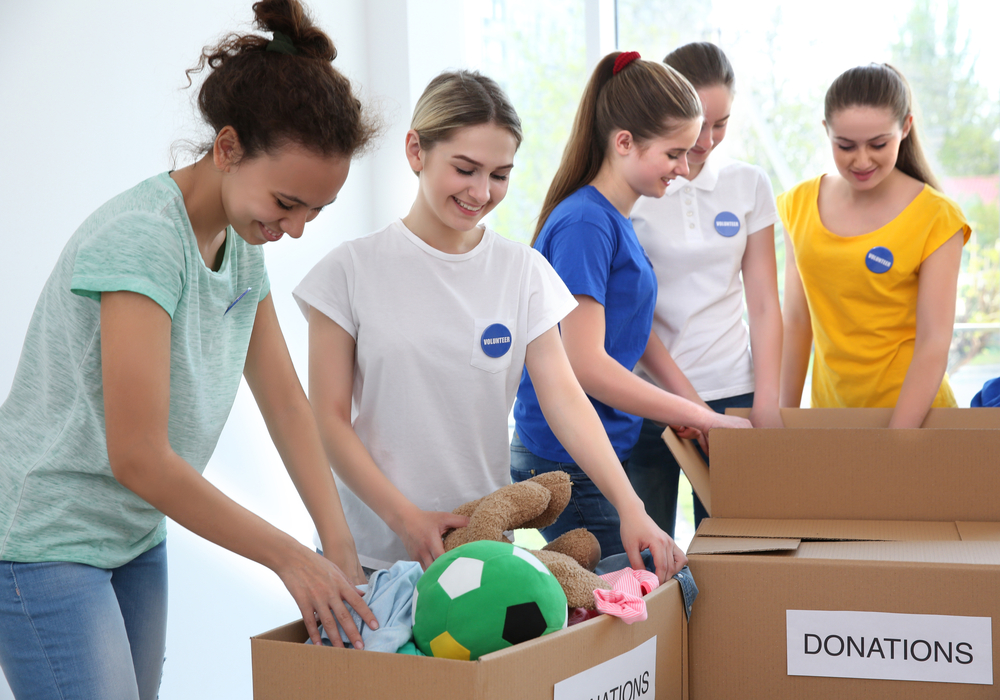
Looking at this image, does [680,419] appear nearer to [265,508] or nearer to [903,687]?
[903,687]

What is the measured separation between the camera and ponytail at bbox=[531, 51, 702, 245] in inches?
53.7

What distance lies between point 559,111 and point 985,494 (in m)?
2.05

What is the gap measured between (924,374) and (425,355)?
2.93ft

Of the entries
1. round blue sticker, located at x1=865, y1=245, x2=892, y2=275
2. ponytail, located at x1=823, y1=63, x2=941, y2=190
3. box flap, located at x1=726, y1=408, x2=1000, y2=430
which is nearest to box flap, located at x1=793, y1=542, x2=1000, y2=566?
box flap, located at x1=726, y1=408, x2=1000, y2=430

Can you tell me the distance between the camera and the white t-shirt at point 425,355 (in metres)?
1.08

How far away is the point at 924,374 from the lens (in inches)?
56.2

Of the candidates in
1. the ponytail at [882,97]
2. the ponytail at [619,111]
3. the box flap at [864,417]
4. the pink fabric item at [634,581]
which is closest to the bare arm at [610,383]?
the box flap at [864,417]

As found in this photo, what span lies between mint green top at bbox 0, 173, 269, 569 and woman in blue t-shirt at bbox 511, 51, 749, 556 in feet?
1.91

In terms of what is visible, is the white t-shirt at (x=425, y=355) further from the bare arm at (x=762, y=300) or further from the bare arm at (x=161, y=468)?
the bare arm at (x=762, y=300)

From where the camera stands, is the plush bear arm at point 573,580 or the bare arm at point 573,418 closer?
the plush bear arm at point 573,580

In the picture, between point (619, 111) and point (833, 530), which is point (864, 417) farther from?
point (619, 111)

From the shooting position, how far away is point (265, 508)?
2.04 meters

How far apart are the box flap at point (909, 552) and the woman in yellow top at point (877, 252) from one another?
538mm

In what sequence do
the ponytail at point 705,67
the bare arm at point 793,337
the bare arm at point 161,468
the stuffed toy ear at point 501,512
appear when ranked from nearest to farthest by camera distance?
the bare arm at point 161,468, the stuffed toy ear at point 501,512, the ponytail at point 705,67, the bare arm at point 793,337
